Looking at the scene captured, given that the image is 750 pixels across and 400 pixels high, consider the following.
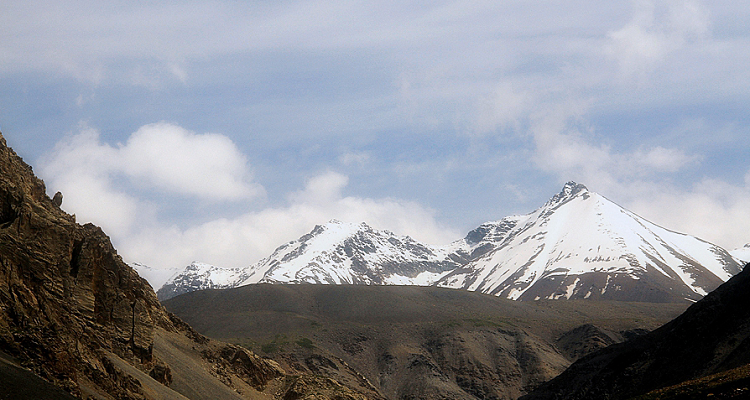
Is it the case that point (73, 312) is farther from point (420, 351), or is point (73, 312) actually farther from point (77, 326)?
point (420, 351)

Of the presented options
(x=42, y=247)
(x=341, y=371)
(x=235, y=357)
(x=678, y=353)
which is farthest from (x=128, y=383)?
(x=341, y=371)

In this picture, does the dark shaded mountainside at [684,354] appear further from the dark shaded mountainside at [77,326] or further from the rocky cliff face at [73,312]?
the rocky cliff face at [73,312]

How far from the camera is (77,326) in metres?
47.3

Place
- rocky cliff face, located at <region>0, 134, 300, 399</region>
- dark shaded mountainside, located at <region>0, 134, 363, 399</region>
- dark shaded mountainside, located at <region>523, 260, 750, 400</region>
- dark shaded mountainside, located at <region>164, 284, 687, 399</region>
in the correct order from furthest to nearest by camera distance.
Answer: dark shaded mountainside, located at <region>164, 284, 687, 399</region>
dark shaded mountainside, located at <region>523, 260, 750, 400</region>
rocky cliff face, located at <region>0, 134, 300, 399</region>
dark shaded mountainside, located at <region>0, 134, 363, 399</region>

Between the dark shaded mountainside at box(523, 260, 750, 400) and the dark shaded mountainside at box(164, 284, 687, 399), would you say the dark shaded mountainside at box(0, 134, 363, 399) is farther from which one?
the dark shaded mountainside at box(164, 284, 687, 399)

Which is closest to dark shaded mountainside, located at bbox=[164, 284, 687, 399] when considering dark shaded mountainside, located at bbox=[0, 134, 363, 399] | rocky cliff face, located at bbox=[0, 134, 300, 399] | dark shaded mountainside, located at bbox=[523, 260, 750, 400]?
dark shaded mountainside, located at bbox=[523, 260, 750, 400]

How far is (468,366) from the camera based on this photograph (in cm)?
17200

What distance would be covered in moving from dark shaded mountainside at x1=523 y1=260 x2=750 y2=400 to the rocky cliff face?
155ft

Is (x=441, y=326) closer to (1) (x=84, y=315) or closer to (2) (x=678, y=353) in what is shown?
(2) (x=678, y=353)

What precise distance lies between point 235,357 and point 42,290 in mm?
45371

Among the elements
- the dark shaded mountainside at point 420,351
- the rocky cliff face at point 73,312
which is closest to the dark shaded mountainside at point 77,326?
the rocky cliff face at point 73,312

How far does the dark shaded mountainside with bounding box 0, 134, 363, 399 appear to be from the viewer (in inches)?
1532

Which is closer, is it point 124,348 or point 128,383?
point 128,383

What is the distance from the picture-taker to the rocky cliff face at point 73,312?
40250mm
